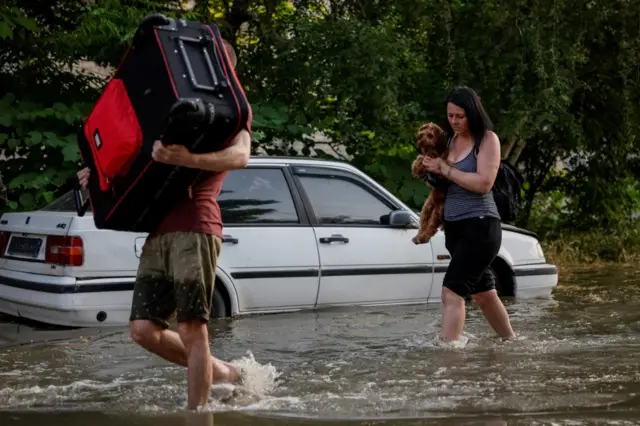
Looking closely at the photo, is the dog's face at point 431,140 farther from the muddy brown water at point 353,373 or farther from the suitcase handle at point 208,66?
the suitcase handle at point 208,66

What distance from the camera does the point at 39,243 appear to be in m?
8.02

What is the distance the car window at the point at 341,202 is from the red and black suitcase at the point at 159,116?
403cm

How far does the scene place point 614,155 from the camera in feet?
50.8

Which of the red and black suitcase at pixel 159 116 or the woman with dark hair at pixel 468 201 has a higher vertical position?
the red and black suitcase at pixel 159 116

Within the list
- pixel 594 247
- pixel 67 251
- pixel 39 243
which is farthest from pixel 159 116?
pixel 594 247

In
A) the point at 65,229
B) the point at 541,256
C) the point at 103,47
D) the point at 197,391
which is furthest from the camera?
the point at 103,47

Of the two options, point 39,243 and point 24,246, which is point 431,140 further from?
point 24,246

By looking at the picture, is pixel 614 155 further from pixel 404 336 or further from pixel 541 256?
pixel 404 336

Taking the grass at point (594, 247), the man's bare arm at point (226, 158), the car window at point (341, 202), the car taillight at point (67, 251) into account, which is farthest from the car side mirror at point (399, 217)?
the grass at point (594, 247)

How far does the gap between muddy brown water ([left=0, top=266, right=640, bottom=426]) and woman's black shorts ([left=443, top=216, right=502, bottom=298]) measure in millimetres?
462

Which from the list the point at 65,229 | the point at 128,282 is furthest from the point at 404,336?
the point at 65,229

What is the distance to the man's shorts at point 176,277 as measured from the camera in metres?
4.88

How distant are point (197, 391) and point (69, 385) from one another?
1.32 metres

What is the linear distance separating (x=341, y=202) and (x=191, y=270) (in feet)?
14.0
